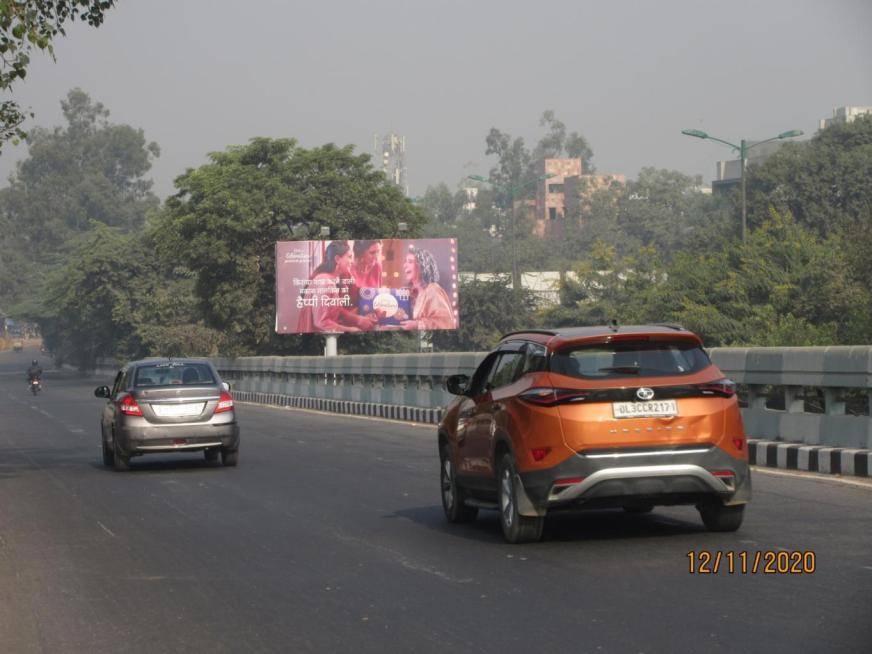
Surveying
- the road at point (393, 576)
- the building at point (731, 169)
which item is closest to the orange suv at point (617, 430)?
the road at point (393, 576)

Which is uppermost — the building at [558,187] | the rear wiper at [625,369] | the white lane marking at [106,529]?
the building at [558,187]

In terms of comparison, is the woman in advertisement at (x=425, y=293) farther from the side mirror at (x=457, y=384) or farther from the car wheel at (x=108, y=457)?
the side mirror at (x=457, y=384)

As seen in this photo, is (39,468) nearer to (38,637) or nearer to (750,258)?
(38,637)

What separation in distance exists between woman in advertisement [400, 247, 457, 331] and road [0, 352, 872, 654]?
37920 millimetres

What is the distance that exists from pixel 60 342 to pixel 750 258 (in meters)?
92.9

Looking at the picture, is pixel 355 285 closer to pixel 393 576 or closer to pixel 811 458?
pixel 811 458

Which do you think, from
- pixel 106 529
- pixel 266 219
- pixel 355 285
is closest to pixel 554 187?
pixel 266 219

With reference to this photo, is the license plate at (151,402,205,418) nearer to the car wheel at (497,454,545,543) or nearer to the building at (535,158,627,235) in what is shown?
the car wheel at (497,454,545,543)

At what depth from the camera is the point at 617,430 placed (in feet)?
32.5

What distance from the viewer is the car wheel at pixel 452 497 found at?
1209cm

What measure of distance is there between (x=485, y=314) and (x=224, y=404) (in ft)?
202

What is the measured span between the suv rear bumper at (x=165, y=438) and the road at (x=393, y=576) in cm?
227

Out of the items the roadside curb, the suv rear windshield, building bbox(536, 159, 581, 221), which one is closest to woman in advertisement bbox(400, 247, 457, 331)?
the roadside curb

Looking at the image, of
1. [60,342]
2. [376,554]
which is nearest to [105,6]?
[376,554]
